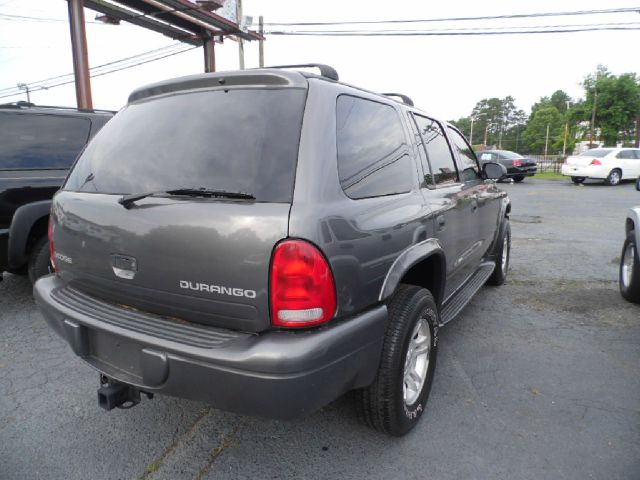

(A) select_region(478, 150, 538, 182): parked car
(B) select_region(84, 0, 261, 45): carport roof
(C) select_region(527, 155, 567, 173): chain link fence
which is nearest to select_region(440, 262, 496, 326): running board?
(B) select_region(84, 0, 261, 45): carport roof

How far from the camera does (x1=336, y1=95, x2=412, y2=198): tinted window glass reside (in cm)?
203

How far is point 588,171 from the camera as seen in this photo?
19078 millimetres

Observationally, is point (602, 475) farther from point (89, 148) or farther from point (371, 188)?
point (89, 148)

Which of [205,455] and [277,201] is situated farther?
[205,455]

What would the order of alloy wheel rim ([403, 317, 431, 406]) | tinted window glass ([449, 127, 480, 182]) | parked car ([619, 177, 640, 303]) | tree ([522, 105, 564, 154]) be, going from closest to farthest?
alloy wheel rim ([403, 317, 431, 406]) < tinted window glass ([449, 127, 480, 182]) < parked car ([619, 177, 640, 303]) < tree ([522, 105, 564, 154])

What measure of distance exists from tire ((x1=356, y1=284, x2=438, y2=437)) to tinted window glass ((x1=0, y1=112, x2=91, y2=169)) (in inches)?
153

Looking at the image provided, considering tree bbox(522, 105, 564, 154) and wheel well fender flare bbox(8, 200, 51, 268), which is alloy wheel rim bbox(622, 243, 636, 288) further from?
tree bbox(522, 105, 564, 154)

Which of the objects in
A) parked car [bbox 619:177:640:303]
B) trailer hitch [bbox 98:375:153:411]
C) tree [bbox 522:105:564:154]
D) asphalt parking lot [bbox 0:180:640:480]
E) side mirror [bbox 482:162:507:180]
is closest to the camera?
trailer hitch [bbox 98:375:153:411]

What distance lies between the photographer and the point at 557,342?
355cm

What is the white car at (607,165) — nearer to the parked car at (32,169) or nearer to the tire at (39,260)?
the parked car at (32,169)

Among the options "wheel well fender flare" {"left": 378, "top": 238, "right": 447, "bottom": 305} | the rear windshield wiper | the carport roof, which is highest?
the carport roof

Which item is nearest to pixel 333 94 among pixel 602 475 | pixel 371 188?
pixel 371 188

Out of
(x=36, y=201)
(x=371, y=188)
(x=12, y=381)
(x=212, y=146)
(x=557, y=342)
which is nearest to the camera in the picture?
(x=212, y=146)

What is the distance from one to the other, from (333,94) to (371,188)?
0.47m
